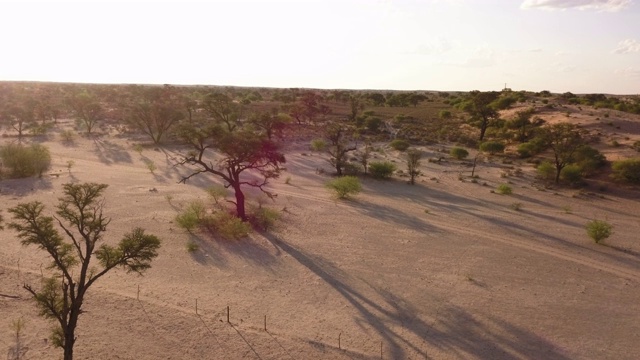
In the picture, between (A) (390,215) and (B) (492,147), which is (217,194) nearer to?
(A) (390,215)

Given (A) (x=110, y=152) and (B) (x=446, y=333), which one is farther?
(A) (x=110, y=152)

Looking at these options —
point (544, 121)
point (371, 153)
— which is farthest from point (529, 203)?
point (544, 121)

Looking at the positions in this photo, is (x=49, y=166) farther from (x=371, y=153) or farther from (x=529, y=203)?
(x=529, y=203)

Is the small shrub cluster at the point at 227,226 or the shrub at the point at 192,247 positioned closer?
the shrub at the point at 192,247

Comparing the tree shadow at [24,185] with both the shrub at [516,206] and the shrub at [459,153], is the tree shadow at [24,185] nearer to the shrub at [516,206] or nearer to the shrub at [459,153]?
the shrub at [516,206]

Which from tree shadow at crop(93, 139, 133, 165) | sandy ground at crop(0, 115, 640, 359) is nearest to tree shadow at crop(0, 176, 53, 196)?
sandy ground at crop(0, 115, 640, 359)

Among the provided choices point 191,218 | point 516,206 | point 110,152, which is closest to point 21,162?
point 110,152

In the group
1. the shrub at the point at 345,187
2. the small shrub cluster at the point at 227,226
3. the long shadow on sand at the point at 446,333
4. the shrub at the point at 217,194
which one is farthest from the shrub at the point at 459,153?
the long shadow on sand at the point at 446,333

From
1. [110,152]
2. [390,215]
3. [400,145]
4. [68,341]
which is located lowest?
[390,215]
